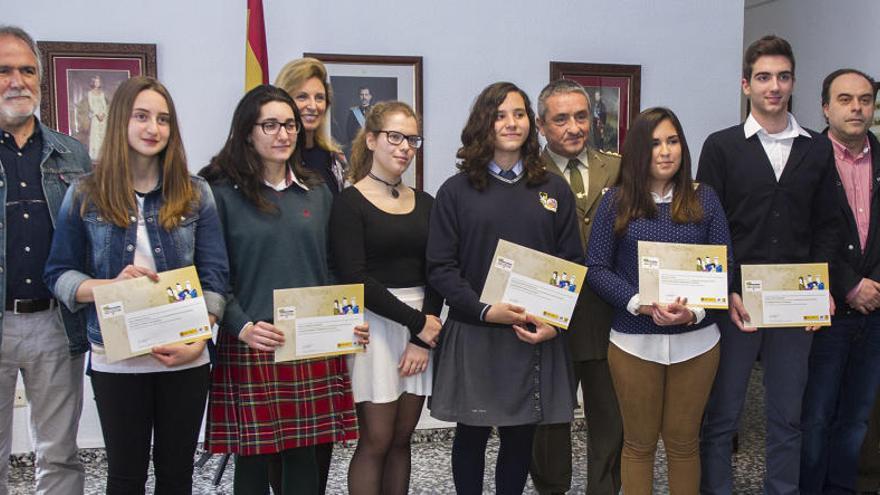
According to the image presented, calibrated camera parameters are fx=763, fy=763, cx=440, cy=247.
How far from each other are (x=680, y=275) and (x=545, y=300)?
431mm

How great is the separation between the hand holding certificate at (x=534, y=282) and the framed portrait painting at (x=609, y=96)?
1806 millimetres

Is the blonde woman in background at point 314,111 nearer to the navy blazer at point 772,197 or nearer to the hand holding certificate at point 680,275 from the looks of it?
the hand holding certificate at point 680,275

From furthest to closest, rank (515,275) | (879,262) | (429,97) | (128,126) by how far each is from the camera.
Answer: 1. (429,97)
2. (879,262)
3. (515,275)
4. (128,126)

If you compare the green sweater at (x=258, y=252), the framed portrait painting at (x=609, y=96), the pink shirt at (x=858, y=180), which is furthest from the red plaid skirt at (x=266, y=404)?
the framed portrait painting at (x=609, y=96)

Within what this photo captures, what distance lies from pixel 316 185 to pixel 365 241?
24 centimetres

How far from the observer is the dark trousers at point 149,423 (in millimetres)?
2055

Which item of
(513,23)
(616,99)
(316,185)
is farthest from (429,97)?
(316,185)

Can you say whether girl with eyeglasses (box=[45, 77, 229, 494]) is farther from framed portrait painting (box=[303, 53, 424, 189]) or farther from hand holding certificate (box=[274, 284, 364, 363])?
framed portrait painting (box=[303, 53, 424, 189])

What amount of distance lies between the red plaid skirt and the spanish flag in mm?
1512

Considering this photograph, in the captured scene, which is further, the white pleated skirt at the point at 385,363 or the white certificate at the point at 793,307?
the white certificate at the point at 793,307

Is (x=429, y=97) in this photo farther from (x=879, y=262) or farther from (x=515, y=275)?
(x=879, y=262)

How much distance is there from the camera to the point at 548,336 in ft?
7.76

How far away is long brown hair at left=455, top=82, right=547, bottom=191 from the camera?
7.90 feet

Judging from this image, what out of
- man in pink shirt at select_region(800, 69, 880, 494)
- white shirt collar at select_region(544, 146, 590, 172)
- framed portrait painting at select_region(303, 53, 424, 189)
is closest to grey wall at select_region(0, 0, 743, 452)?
framed portrait painting at select_region(303, 53, 424, 189)
